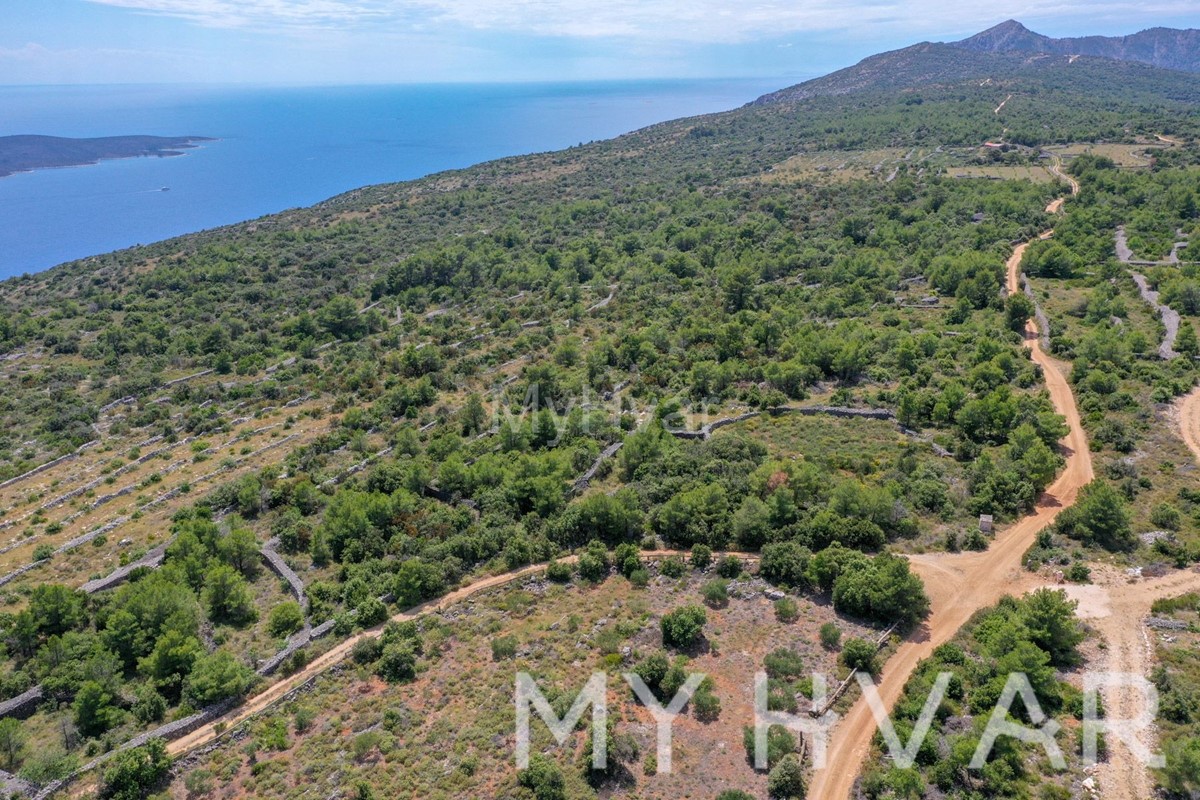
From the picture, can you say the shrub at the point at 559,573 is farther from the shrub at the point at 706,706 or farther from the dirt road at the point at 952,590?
the dirt road at the point at 952,590

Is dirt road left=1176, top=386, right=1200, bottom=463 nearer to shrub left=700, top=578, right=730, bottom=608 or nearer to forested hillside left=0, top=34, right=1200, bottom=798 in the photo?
forested hillside left=0, top=34, right=1200, bottom=798

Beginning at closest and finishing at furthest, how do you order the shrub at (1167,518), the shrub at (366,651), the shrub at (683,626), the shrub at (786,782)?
1. the shrub at (786,782)
2. the shrub at (683,626)
3. the shrub at (366,651)
4. the shrub at (1167,518)

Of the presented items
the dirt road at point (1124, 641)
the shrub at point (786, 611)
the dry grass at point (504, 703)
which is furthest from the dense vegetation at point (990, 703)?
the shrub at point (786, 611)

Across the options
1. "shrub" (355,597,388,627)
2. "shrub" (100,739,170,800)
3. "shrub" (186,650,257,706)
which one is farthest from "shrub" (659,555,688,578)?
"shrub" (100,739,170,800)

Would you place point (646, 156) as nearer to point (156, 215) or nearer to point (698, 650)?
point (156, 215)

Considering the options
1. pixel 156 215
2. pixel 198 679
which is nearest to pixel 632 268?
pixel 198 679

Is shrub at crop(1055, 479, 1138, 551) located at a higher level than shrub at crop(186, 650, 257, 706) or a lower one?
higher

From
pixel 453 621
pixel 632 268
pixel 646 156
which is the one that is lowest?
pixel 453 621
